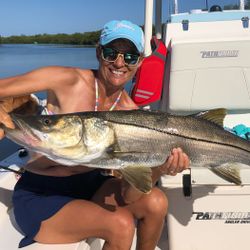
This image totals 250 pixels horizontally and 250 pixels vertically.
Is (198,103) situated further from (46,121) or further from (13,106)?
(46,121)

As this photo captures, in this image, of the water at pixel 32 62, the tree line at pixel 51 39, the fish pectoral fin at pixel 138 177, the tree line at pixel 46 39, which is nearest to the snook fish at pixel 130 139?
the fish pectoral fin at pixel 138 177

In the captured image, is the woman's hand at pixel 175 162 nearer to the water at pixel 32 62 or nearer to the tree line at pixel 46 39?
the water at pixel 32 62

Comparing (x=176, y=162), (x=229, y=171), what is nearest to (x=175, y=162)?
(x=176, y=162)

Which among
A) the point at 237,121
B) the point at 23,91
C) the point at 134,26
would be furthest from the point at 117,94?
the point at 237,121

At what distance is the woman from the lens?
7.72 ft

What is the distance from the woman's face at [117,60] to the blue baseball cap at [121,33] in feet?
0.10

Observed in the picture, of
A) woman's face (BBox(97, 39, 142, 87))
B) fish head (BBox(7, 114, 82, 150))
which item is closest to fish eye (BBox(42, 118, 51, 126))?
fish head (BBox(7, 114, 82, 150))

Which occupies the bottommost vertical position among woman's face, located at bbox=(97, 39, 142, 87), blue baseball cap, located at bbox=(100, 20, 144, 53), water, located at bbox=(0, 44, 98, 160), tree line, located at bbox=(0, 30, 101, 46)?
tree line, located at bbox=(0, 30, 101, 46)

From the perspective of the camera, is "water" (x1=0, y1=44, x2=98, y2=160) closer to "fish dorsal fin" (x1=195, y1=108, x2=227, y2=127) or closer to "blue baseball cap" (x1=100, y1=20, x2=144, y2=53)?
"blue baseball cap" (x1=100, y1=20, x2=144, y2=53)

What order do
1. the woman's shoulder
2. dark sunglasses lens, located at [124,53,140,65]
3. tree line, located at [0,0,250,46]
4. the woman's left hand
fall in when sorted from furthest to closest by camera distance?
tree line, located at [0,0,250,46] → the woman's shoulder → dark sunglasses lens, located at [124,53,140,65] → the woman's left hand

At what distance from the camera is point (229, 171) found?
8.09 feet

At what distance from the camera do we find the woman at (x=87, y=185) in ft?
7.72

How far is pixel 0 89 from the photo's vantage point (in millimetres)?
2309

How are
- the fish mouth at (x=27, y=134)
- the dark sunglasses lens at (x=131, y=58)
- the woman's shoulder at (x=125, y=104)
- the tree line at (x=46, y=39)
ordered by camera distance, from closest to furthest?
1. the fish mouth at (x=27, y=134)
2. the dark sunglasses lens at (x=131, y=58)
3. the woman's shoulder at (x=125, y=104)
4. the tree line at (x=46, y=39)
